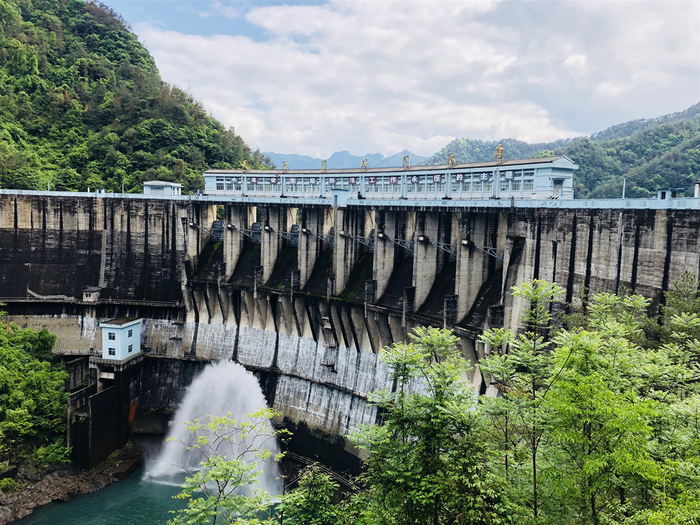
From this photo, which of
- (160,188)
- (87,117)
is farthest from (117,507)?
(87,117)

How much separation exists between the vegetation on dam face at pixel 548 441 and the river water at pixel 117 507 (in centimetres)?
1876

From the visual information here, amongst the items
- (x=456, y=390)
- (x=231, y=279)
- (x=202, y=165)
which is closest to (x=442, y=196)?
(x=231, y=279)

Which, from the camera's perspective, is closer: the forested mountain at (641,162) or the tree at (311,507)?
the tree at (311,507)

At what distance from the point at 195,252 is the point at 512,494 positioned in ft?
110

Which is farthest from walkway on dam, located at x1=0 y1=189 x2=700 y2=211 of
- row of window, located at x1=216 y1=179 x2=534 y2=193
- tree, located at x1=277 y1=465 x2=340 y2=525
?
tree, located at x1=277 y1=465 x2=340 y2=525

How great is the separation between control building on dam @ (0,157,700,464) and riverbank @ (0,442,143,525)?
17.2ft

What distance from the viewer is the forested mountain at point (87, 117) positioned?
51.9 meters

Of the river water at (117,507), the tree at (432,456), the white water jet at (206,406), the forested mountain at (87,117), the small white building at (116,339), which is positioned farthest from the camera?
the forested mountain at (87,117)

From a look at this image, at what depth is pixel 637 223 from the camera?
19281mm

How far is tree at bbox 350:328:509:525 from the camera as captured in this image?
10.9 metres

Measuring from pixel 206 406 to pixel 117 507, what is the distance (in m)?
8.45

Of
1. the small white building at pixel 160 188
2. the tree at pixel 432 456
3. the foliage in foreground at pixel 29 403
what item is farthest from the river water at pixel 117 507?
the small white building at pixel 160 188

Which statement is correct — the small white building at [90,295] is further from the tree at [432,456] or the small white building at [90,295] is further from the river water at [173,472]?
the tree at [432,456]

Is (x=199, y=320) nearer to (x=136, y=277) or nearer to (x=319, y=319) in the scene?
(x=136, y=277)
